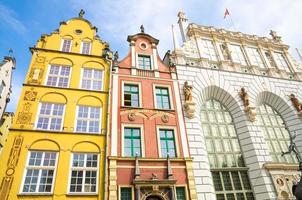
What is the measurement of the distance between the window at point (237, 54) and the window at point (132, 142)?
13476 millimetres

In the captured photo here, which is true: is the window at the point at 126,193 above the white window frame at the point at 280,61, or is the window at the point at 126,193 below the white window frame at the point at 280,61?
below

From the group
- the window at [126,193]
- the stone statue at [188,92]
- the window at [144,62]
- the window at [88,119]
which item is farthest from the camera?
the window at [144,62]

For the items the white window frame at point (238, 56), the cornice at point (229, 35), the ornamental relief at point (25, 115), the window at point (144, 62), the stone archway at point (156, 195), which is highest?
the cornice at point (229, 35)

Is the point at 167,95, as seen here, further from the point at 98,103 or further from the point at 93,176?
the point at 93,176

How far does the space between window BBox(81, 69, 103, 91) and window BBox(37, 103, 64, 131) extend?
244 cm

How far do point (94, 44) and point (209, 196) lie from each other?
1427 cm

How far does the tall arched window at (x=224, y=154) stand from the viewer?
1617 centimetres

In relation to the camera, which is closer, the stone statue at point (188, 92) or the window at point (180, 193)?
the window at point (180, 193)

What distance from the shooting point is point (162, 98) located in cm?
1794

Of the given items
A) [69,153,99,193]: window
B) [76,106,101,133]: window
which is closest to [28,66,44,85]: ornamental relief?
[76,106,101,133]: window

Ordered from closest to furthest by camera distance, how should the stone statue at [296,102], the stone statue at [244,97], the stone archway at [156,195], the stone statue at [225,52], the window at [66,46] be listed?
the stone archway at [156,195] < the window at [66,46] < the stone statue at [244,97] < the stone statue at [296,102] < the stone statue at [225,52]

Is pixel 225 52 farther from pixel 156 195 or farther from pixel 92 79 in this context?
pixel 156 195

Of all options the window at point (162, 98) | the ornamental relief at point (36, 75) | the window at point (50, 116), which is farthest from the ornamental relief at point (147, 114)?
the ornamental relief at point (36, 75)

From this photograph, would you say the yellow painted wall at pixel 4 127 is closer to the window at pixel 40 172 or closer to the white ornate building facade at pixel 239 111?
the window at pixel 40 172
